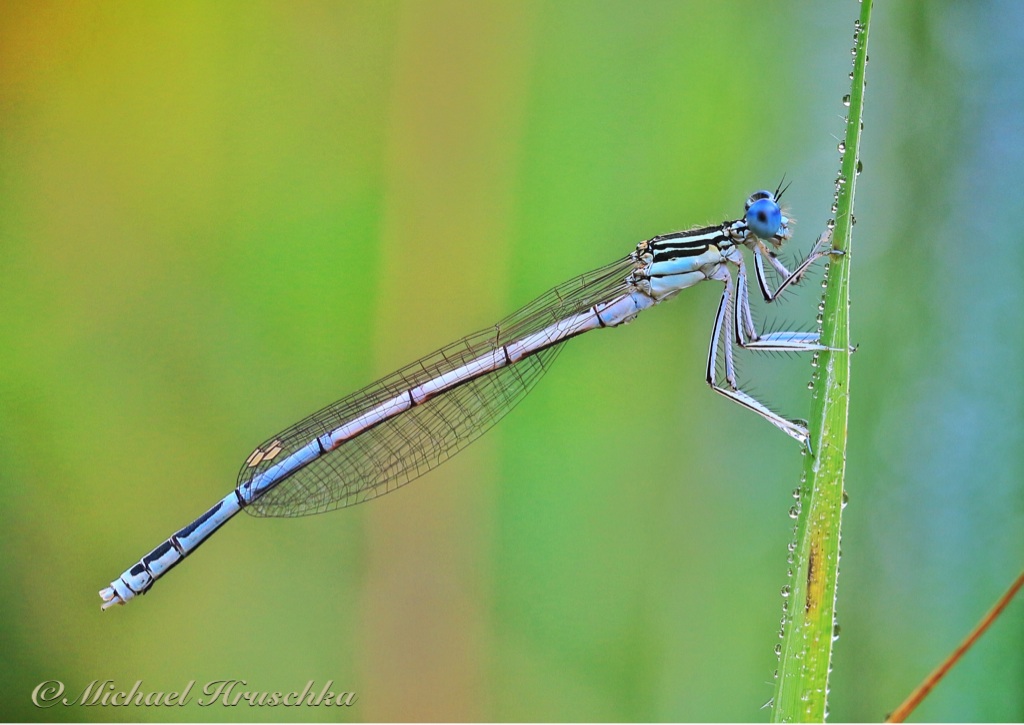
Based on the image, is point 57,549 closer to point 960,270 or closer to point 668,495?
point 668,495

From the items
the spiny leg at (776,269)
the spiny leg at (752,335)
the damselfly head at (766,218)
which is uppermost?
the damselfly head at (766,218)

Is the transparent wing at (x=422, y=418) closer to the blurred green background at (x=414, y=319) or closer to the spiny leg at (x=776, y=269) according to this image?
the blurred green background at (x=414, y=319)

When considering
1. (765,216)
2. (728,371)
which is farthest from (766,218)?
(728,371)

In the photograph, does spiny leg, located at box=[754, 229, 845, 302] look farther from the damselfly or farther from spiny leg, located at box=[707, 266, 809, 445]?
spiny leg, located at box=[707, 266, 809, 445]

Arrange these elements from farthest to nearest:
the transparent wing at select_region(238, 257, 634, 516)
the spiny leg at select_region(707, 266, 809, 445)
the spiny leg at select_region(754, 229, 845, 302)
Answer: the transparent wing at select_region(238, 257, 634, 516)
the spiny leg at select_region(754, 229, 845, 302)
the spiny leg at select_region(707, 266, 809, 445)

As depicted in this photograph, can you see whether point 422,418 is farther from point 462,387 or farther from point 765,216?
point 765,216

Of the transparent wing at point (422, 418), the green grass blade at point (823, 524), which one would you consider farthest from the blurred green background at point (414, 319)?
the green grass blade at point (823, 524)

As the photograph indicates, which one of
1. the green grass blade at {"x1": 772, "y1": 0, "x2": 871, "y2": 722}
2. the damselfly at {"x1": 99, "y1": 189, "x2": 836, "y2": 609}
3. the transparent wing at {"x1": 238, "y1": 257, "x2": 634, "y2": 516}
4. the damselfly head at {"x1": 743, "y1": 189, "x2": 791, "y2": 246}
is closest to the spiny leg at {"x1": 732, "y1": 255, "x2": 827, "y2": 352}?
the damselfly at {"x1": 99, "y1": 189, "x2": 836, "y2": 609}
